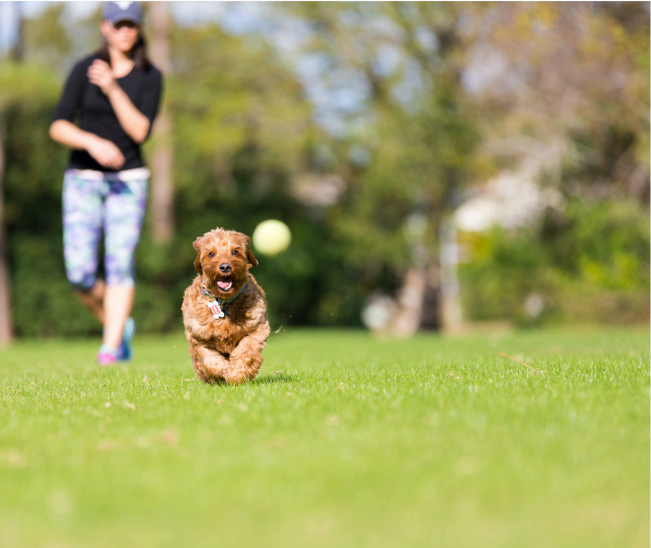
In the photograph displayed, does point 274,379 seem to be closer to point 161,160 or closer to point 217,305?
point 217,305

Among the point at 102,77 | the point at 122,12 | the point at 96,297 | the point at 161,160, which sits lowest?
the point at 96,297

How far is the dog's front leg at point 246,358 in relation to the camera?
5.10 meters

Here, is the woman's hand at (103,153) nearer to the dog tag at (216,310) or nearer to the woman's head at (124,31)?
the woman's head at (124,31)

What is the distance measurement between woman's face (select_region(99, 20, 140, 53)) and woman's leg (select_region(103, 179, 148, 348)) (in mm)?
1183

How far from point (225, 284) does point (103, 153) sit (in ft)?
7.94

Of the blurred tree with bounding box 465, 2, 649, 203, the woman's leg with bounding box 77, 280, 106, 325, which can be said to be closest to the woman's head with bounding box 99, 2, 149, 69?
the woman's leg with bounding box 77, 280, 106, 325

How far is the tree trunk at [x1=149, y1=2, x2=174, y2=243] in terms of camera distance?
18.1 meters

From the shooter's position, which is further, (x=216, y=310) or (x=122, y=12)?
(x=122, y=12)

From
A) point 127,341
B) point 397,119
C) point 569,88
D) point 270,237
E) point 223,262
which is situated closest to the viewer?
point 223,262

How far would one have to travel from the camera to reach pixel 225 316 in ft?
17.0

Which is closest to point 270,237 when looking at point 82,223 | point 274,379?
point 82,223

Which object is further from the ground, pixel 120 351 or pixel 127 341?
pixel 127 341

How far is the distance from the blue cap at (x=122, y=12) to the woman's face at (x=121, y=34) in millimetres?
50

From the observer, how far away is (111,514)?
2.46 m
